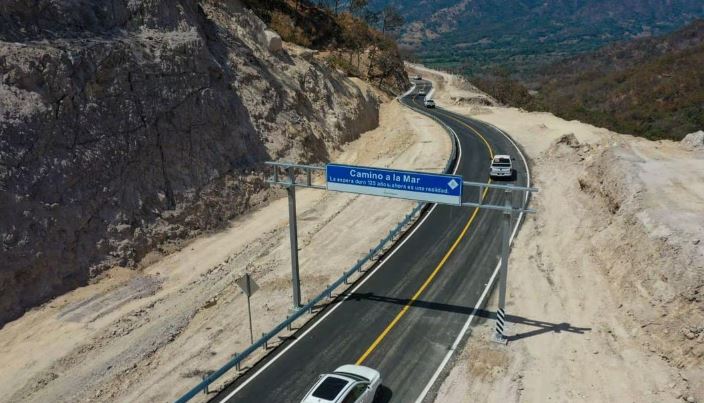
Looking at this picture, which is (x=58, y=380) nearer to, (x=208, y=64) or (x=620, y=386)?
(x=620, y=386)

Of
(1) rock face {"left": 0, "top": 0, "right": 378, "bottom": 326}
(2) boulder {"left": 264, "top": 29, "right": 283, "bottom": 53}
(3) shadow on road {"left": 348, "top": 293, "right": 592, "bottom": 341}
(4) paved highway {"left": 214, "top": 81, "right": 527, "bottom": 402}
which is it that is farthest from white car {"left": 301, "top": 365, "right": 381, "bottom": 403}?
(2) boulder {"left": 264, "top": 29, "right": 283, "bottom": 53}

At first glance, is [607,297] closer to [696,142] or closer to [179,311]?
[179,311]

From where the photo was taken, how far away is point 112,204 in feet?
95.0

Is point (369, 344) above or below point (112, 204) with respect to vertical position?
below

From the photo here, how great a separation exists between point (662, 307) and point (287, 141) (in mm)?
28925

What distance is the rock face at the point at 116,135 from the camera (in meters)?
25.8

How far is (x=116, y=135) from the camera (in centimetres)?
2995

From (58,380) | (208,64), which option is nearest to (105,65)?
(208,64)

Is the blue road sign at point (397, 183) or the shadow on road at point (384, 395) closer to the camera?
the shadow on road at point (384, 395)

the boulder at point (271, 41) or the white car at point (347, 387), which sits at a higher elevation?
the boulder at point (271, 41)

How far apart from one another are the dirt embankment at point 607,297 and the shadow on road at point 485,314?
0.08 metres

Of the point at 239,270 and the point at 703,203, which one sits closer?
the point at 703,203

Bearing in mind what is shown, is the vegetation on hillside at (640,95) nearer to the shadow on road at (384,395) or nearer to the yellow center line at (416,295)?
the yellow center line at (416,295)

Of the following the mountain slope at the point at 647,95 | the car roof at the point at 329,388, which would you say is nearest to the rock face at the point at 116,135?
the car roof at the point at 329,388
